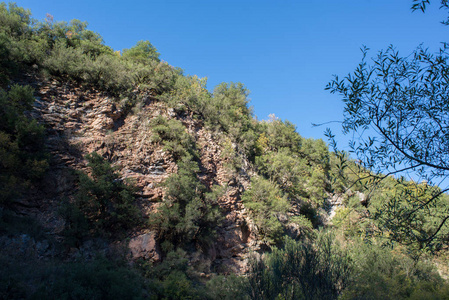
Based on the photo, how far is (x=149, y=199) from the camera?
47.5ft

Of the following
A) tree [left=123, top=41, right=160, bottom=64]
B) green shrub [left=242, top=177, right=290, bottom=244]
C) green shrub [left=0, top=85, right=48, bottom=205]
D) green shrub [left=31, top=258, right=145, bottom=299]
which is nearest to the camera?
green shrub [left=31, top=258, right=145, bottom=299]

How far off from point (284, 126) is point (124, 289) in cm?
2542

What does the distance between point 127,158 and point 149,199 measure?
126 inches

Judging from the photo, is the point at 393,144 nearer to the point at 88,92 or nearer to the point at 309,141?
the point at 88,92

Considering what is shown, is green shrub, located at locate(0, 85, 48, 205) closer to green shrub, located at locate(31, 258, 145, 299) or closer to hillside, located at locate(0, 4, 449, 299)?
hillside, located at locate(0, 4, 449, 299)

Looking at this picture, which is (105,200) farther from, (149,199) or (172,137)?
(172,137)

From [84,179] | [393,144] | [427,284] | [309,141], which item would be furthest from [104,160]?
[309,141]

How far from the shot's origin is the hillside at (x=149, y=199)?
9992 mm

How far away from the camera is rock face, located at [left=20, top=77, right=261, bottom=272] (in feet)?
43.1

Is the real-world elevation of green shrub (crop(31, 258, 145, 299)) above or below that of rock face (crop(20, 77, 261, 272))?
below

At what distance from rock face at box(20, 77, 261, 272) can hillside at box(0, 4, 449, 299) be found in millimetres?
83

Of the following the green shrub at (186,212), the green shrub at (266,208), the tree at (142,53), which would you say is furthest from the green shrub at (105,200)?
the tree at (142,53)

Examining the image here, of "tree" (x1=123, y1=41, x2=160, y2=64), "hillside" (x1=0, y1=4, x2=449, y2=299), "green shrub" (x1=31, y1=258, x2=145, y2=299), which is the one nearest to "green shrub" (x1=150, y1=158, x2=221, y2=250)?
"hillside" (x1=0, y1=4, x2=449, y2=299)

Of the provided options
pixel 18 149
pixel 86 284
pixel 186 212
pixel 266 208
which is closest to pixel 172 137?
pixel 186 212
